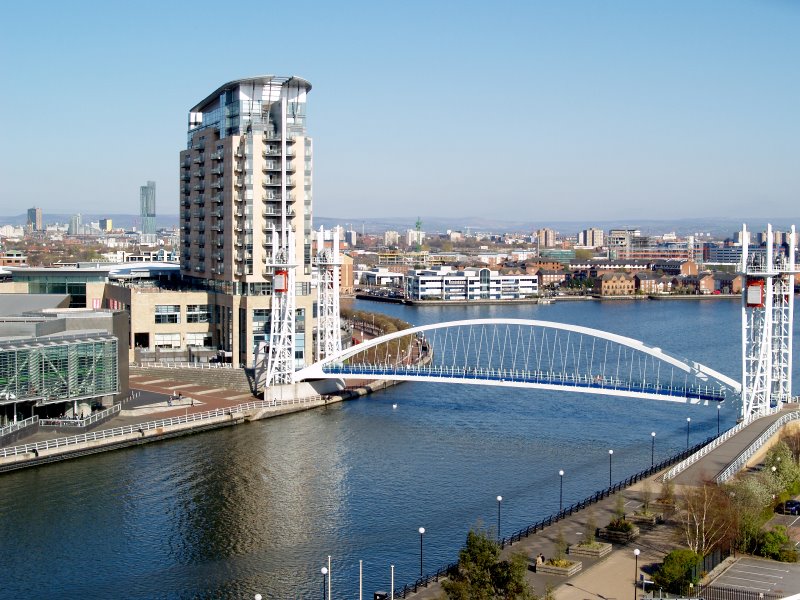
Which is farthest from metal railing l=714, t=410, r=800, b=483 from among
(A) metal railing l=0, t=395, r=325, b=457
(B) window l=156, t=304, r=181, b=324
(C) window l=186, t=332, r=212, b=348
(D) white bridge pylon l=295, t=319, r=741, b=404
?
(B) window l=156, t=304, r=181, b=324

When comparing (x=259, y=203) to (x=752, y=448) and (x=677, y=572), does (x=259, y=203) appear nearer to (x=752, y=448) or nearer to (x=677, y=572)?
(x=752, y=448)

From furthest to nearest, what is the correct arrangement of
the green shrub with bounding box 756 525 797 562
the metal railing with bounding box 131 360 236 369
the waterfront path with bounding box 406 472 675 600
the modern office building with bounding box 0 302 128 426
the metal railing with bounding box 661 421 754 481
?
1. the metal railing with bounding box 131 360 236 369
2. the modern office building with bounding box 0 302 128 426
3. the metal railing with bounding box 661 421 754 481
4. the green shrub with bounding box 756 525 797 562
5. the waterfront path with bounding box 406 472 675 600

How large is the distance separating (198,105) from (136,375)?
966cm

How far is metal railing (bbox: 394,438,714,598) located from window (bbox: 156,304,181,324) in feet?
51.2

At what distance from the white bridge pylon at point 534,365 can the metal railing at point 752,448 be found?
5.29ft

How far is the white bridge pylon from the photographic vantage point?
76.3 ft

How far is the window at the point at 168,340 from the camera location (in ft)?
101

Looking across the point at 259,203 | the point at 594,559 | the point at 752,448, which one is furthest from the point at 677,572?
the point at 259,203

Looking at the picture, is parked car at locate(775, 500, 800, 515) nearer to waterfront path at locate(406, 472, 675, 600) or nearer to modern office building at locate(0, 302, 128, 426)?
waterfront path at locate(406, 472, 675, 600)

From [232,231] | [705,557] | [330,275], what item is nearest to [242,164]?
[232,231]

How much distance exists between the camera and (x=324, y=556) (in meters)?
15.1

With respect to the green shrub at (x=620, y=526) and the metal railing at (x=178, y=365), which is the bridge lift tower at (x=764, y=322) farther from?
the metal railing at (x=178, y=365)

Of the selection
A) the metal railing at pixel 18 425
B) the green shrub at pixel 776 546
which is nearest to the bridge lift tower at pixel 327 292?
the metal railing at pixel 18 425

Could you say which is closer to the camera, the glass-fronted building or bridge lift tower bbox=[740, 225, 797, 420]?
the glass-fronted building
